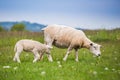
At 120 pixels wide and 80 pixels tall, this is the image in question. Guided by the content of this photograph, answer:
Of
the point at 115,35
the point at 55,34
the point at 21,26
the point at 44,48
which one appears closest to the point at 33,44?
the point at 44,48

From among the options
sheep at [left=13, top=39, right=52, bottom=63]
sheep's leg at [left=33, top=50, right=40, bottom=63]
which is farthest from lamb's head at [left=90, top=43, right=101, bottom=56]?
sheep's leg at [left=33, top=50, right=40, bottom=63]

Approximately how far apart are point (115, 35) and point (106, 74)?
731 inches

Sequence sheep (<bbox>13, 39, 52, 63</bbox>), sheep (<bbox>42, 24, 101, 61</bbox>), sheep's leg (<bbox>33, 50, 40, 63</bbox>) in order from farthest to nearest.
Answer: sheep (<bbox>42, 24, 101, 61</bbox>)
sheep's leg (<bbox>33, 50, 40, 63</bbox>)
sheep (<bbox>13, 39, 52, 63</bbox>)

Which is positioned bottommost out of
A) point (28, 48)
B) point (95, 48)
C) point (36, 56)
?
point (36, 56)

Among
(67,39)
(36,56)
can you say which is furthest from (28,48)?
(67,39)

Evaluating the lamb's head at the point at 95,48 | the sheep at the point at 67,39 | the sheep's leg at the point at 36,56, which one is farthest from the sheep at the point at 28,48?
the lamb's head at the point at 95,48

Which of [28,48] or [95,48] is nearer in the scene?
[28,48]

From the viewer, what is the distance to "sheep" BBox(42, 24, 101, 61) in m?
Answer: 19.7

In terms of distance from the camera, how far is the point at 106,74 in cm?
1531

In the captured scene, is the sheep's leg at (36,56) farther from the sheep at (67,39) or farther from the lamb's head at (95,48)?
the lamb's head at (95,48)

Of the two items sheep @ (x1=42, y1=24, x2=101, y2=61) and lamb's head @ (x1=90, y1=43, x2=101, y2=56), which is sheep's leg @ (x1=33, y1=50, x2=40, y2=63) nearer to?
sheep @ (x1=42, y1=24, x2=101, y2=61)

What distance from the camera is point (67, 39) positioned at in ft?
64.7

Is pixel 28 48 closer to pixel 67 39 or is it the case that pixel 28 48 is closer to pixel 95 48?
pixel 67 39

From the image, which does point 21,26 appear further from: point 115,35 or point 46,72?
point 46,72
